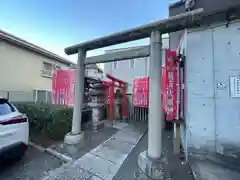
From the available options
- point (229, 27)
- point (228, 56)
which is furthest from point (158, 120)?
point (229, 27)

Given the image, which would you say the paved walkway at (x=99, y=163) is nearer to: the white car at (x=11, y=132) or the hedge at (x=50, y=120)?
the white car at (x=11, y=132)

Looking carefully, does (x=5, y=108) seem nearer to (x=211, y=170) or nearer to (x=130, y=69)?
(x=211, y=170)

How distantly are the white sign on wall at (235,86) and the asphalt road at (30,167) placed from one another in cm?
431

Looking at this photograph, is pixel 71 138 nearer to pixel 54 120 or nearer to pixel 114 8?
pixel 54 120

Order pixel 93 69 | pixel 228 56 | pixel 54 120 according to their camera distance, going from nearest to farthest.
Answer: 1. pixel 228 56
2. pixel 54 120
3. pixel 93 69

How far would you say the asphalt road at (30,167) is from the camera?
115 inches

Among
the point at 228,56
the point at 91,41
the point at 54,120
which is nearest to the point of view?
the point at 228,56

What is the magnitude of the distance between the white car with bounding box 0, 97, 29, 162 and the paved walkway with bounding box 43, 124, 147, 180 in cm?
95

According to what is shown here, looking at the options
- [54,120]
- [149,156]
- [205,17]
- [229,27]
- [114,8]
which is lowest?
[149,156]

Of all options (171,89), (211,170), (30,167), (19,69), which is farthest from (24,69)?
(211,170)

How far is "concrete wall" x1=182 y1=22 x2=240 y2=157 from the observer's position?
9.41ft

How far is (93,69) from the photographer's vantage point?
18234 mm

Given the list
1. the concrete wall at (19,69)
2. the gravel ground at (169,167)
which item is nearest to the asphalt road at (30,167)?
the gravel ground at (169,167)

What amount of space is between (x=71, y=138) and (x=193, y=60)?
4.19m
